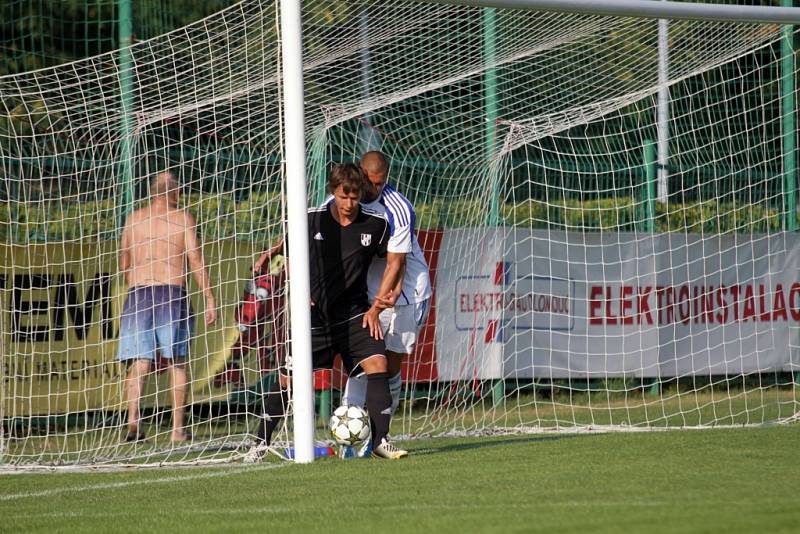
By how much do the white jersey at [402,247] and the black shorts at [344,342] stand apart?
13.8 inches

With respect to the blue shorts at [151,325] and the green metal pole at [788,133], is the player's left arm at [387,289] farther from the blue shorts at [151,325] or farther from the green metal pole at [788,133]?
the green metal pole at [788,133]

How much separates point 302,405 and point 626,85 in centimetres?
455

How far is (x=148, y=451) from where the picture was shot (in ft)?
27.2

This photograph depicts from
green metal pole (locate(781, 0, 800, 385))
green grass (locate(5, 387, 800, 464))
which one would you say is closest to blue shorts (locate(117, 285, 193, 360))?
green grass (locate(5, 387, 800, 464))

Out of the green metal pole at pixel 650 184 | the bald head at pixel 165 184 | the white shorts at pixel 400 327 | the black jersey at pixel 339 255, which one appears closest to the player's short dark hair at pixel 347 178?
the black jersey at pixel 339 255

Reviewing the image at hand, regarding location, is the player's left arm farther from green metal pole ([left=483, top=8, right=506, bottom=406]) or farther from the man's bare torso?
green metal pole ([left=483, top=8, right=506, bottom=406])

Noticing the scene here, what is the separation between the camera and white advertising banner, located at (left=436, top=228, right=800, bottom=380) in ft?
36.2

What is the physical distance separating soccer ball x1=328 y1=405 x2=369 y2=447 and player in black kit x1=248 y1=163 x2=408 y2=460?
0.08 meters

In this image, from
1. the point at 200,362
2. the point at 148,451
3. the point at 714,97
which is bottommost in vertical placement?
the point at 148,451

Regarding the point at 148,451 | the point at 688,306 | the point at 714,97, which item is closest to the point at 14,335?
the point at 148,451

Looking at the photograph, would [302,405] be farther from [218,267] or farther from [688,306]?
[688,306]

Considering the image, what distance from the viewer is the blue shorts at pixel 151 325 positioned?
881 centimetres

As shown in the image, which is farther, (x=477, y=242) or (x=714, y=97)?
(x=714, y=97)

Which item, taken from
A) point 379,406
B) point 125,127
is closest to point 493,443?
point 379,406
